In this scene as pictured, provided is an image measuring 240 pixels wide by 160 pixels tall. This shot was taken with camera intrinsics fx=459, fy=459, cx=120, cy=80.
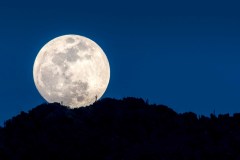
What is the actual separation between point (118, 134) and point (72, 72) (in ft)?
24.1

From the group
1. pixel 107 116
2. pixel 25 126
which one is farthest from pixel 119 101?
pixel 25 126

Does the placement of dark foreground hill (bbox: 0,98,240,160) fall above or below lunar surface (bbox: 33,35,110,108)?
below

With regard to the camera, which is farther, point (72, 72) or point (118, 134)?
point (72, 72)

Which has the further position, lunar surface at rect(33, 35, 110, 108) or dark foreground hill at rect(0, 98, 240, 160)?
lunar surface at rect(33, 35, 110, 108)

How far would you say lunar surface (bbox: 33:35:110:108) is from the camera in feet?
139

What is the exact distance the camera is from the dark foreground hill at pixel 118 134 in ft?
104

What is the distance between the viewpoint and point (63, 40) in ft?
145

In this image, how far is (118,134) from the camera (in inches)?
1560

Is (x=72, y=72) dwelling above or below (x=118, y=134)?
above

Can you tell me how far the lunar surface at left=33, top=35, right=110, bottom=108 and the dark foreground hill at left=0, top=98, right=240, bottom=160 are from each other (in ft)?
3.69

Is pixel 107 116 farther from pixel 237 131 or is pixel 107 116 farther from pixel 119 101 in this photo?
pixel 237 131

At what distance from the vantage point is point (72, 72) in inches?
1663

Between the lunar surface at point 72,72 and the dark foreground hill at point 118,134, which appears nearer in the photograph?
the dark foreground hill at point 118,134

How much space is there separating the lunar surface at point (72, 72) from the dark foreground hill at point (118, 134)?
112cm
